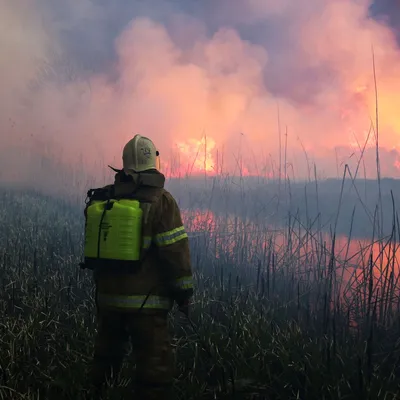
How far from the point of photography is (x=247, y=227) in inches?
282

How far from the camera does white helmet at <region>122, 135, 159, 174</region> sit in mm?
2682

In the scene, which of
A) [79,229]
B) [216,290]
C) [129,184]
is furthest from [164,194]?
[79,229]

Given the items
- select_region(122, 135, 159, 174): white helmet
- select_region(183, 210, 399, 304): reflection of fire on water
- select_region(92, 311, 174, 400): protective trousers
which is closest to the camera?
select_region(92, 311, 174, 400): protective trousers

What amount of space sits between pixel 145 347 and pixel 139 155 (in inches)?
49.2

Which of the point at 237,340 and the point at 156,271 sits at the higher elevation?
the point at 156,271

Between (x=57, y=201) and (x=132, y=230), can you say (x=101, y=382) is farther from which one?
(x=57, y=201)

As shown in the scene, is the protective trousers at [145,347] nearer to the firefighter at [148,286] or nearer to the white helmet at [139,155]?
the firefighter at [148,286]

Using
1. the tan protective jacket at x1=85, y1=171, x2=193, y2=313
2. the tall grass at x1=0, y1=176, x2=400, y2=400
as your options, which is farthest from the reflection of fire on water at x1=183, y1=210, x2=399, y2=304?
the tan protective jacket at x1=85, y1=171, x2=193, y2=313

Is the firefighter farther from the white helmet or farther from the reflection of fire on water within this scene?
the reflection of fire on water

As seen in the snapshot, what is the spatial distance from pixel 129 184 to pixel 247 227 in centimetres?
473

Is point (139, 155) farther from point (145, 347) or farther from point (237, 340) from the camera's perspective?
point (237, 340)

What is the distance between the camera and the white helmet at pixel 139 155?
8.80 ft

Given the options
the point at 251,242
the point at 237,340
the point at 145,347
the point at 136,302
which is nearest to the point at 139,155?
the point at 136,302

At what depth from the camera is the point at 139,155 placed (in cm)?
268
